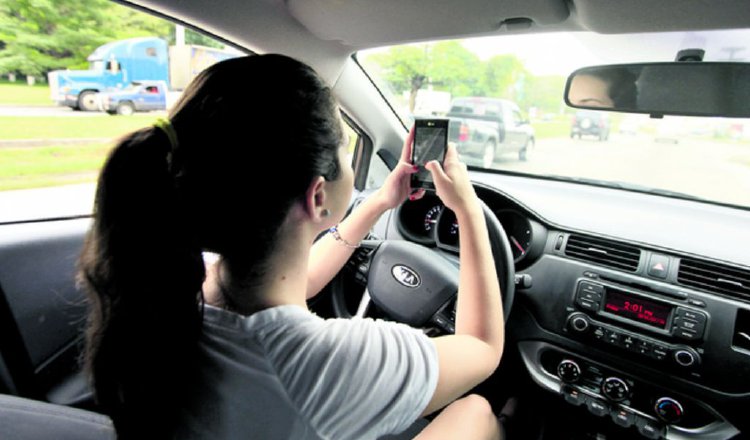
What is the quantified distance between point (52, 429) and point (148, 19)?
1646 mm

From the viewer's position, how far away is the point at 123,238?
2.94 ft

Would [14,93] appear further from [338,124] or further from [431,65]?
[431,65]

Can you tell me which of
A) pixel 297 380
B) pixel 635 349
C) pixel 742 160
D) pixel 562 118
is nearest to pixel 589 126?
pixel 562 118

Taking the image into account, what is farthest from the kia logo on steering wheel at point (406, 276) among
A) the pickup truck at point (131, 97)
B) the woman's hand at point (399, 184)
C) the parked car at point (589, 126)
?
the parked car at point (589, 126)

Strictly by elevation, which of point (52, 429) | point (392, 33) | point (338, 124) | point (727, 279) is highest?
point (392, 33)

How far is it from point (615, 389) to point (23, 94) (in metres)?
3.01

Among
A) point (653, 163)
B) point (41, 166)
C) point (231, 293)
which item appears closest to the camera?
point (231, 293)

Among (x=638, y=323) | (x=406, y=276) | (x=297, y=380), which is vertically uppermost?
(x=297, y=380)

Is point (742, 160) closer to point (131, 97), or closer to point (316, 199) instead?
point (316, 199)

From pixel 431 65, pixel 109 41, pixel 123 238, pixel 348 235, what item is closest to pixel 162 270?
pixel 123 238

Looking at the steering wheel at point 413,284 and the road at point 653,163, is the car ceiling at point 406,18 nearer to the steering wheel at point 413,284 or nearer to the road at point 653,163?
the steering wheel at point 413,284

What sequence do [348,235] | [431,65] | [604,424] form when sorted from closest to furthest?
[348,235] → [604,424] → [431,65]

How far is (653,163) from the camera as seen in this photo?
2.84 m

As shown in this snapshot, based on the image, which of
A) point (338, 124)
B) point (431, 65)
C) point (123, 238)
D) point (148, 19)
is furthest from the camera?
point (431, 65)
